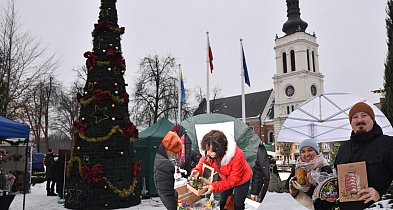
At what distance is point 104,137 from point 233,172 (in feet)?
23.3

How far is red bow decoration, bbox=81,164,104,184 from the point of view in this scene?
369 inches

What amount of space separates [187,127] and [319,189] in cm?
151

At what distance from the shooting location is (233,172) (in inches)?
132

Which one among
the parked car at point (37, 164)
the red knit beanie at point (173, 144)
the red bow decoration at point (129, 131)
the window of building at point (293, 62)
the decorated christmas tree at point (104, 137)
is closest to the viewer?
the red knit beanie at point (173, 144)

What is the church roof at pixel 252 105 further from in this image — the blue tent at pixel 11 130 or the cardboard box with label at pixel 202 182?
the cardboard box with label at pixel 202 182

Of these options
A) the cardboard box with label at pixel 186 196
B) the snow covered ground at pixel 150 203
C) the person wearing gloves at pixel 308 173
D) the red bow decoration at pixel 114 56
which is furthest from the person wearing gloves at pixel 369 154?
the red bow decoration at pixel 114 56

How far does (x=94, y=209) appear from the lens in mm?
9484

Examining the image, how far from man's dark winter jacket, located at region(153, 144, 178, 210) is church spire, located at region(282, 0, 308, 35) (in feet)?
191

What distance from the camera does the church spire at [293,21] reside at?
5766 cm

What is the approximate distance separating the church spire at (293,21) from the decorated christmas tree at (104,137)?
170ft

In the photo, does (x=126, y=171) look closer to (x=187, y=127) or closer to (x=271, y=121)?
(x=187, y=127)

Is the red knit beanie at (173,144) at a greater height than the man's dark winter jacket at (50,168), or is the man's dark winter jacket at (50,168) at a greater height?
the red knit beanie at (173,144)

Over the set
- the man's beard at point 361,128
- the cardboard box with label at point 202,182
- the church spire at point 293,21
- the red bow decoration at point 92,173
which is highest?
the church spire at point 293,21

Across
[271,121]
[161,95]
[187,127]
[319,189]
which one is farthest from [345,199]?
[271,121]
